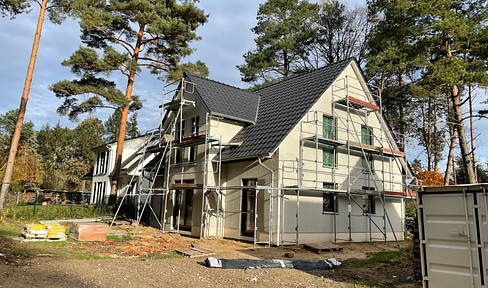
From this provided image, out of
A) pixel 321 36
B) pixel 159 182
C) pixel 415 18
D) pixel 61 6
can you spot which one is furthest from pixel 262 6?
pixel 159 182

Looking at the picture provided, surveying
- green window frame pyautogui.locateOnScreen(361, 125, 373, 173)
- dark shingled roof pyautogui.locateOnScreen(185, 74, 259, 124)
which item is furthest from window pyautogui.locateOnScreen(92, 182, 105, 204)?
green window frame pyautogui.locateOnScreen(361, 125, 373, 173)

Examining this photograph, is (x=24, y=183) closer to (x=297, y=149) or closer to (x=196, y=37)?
(x=196, y=37)

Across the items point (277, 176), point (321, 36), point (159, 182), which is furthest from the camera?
point (321, 36)

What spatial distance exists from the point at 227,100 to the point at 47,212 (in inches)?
473

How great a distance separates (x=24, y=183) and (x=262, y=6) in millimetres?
27174

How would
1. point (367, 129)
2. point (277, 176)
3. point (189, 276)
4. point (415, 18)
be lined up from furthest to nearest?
1. point (415, 18)
2. point (367, 129)
3. point (277, 176)
4. point (189, 276)

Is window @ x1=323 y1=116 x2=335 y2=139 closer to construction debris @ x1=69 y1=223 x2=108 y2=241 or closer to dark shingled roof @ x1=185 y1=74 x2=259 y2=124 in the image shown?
dark shingled roof @ x1=185 y1=74 x2=259 y2=124

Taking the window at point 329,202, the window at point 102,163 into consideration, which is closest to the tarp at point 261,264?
the window at point 329,202

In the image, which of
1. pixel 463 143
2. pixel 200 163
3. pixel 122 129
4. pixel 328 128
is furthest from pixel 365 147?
pixel 122 129

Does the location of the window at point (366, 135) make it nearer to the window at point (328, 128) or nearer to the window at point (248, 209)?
the window at point (328, 128)

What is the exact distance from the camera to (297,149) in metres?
14.8

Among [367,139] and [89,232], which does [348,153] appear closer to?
[367,139]

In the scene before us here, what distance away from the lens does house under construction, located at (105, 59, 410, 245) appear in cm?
1423

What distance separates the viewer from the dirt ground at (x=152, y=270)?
7.24 meters
